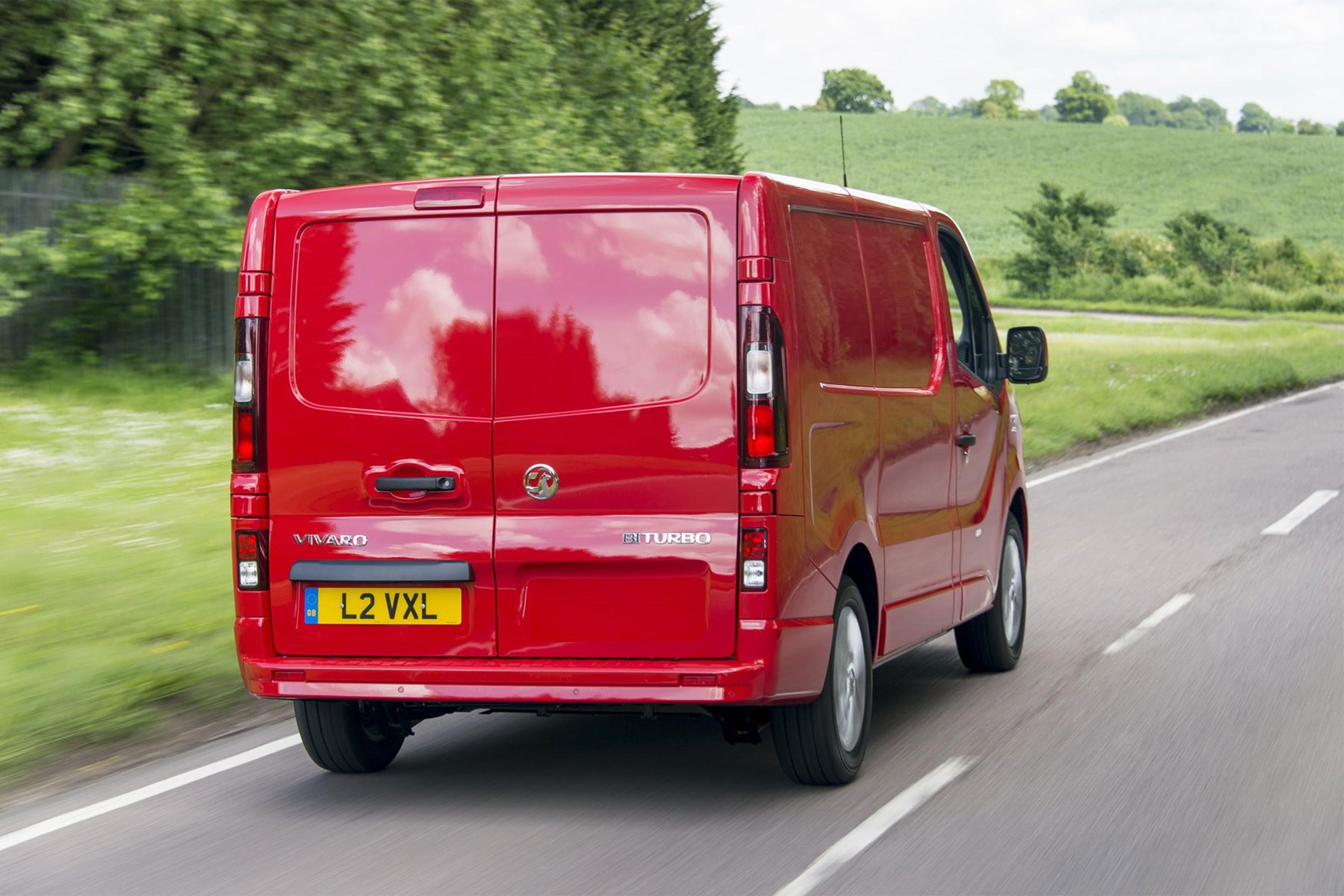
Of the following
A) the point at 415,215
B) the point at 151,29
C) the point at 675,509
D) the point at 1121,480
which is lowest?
the point at 1121,480

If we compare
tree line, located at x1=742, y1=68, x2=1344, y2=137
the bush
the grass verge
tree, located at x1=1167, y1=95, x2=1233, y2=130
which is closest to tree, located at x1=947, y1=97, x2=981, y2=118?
tree line, located at x1=742, y1=68, x2=1344, y2=137

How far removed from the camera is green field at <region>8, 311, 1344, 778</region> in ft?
24.2

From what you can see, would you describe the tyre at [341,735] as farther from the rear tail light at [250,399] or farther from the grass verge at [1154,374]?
the grass verge at [1154,374]

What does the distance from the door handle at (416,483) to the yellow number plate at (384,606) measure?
31 cm

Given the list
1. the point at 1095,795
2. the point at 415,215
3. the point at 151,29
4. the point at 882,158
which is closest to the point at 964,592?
the point at 1095,795

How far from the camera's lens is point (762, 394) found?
5.69 m

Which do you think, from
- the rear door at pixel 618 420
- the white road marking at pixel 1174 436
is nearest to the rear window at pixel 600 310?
the rear door at pixel 618 420

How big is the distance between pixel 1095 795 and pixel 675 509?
5.60ft

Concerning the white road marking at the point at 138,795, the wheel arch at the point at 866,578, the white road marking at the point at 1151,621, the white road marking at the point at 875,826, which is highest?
the wheel arch at the point at 866,578

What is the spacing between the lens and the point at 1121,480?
1730 centimetres

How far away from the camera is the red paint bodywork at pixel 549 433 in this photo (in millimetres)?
5730

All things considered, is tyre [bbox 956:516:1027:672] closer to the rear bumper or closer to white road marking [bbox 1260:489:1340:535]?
the rear bumper

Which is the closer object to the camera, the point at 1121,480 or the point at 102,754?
the point at 102,754

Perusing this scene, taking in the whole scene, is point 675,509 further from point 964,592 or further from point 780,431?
point 964,592
